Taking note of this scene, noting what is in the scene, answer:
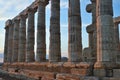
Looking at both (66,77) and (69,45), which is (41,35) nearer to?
(69,45)

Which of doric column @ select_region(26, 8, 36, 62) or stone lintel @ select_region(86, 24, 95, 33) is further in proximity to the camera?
doric column @ select_region(26, 8, 36, 62)

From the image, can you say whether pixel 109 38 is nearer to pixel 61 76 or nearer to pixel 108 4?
pixel 108 4

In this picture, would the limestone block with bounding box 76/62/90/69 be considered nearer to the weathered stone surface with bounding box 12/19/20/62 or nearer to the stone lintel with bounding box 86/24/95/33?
the stone lintel with bounding box 86/24/95/33

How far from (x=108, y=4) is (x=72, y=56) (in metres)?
6.37

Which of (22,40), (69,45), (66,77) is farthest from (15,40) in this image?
(66,77)

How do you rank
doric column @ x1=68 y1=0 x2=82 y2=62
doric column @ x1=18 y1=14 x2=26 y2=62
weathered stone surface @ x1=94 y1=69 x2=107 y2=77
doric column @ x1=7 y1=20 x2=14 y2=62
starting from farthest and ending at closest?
1. doric column @ x1=7 y1=20 x2=14 y2=62
2. doric column @ x1=18 y1=14 x2=26 y2=62
3. doric column @ x1=68 y1=0 x2=82 y2=62
4. weathered stone surface @ x1=94 y1=69 x2=107 y2=77

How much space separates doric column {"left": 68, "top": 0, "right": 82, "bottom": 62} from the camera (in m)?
22.6

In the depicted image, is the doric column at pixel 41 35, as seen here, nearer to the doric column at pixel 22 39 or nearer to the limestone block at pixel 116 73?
the doric column at pixel 22 39

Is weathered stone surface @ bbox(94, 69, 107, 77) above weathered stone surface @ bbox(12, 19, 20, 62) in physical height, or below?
below

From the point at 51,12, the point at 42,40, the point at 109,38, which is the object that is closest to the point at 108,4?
the point at 109,38

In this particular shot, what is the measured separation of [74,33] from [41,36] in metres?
8.69

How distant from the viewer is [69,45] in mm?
23172

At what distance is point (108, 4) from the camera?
740 inches

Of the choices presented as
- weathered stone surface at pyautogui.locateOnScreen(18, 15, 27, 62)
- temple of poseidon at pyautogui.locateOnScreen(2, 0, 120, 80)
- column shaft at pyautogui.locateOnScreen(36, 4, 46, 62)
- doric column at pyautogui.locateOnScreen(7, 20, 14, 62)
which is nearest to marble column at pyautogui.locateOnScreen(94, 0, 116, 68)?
temple of poseidon at pyautogui.locateOnScreen(2, 0, 120, 80)
